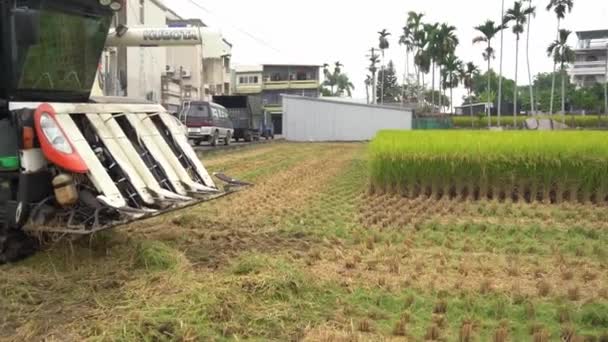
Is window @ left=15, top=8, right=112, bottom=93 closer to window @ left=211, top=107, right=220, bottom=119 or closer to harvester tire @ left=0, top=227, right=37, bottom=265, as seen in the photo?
harvester tire @ left=0, top=227, right=37, bottom=265

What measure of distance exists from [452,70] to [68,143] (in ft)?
225

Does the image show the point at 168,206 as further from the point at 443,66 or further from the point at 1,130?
the point at 443,66

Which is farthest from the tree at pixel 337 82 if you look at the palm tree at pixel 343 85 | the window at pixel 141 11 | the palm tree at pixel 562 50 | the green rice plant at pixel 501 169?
the green rice plant at pixel 501 169

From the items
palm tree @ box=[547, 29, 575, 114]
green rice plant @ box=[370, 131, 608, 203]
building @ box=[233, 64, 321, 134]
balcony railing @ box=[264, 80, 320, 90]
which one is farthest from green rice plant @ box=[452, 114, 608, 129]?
green rice plant @ box=[370, 131, 608, 203]

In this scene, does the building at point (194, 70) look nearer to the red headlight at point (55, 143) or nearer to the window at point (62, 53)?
the window at point (62, 53)

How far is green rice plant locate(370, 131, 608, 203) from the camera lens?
10617 millimetres

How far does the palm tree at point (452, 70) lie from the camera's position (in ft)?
215

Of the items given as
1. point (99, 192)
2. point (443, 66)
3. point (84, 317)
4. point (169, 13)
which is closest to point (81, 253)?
point (99, 192)

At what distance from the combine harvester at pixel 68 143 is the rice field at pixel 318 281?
1.48ft

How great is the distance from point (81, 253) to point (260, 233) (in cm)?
220

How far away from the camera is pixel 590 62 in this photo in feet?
317

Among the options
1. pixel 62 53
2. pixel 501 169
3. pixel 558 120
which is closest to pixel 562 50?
pixel 558 120

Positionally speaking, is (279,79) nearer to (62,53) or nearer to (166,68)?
(166,68)

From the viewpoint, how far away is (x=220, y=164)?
58.4ft
